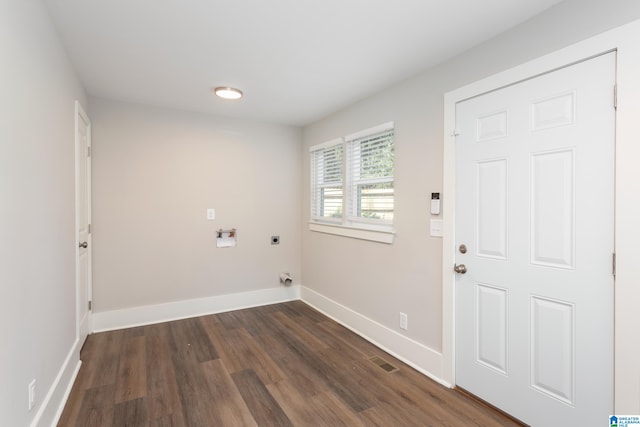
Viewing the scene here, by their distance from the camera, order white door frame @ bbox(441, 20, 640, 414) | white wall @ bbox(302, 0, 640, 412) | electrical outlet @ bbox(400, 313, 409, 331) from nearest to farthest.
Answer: white door frame @ bbox(441, 20, 640, 414) < white wall @ bbox(302, 0, 640, 412) < electrical outlet @ bbox(400, 313, 409, 331)

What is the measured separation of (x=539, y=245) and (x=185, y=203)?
345cm

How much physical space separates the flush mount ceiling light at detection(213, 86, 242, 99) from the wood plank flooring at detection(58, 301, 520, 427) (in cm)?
244

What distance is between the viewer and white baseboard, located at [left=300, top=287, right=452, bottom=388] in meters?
2.39

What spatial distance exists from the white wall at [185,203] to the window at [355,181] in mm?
483

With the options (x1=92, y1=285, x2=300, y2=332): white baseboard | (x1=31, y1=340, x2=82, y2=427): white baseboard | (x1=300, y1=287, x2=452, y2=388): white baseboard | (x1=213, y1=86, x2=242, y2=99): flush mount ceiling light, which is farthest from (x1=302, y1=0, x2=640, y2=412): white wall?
(x1=31, y1=340, x2=82, y2=427): white baseboard

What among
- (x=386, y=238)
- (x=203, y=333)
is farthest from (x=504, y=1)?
(x=203, y=333)

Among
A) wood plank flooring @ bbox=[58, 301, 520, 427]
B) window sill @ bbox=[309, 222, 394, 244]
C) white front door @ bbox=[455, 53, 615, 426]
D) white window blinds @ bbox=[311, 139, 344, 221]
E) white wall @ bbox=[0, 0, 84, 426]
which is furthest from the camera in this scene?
white window blinds @ bbox=[311, 139, 344, 221]

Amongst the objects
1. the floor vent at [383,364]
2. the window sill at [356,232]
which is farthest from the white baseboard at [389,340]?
the window sill at [356,232]

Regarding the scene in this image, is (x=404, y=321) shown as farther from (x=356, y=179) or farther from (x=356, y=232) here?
(x=356, y=179)

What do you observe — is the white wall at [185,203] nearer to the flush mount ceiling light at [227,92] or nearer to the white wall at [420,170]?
the flush mount ceiling light at [227,92]

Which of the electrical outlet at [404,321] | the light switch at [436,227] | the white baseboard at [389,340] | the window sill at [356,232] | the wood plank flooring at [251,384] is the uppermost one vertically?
the light switch at [436,227]

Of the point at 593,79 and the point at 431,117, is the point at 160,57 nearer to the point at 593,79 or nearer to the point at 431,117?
the point at 431,117

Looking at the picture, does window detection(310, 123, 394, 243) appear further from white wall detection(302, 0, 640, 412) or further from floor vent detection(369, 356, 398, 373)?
floor vent detection(369, 356, 398, 373)

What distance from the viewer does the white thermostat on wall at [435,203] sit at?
2.35 m
